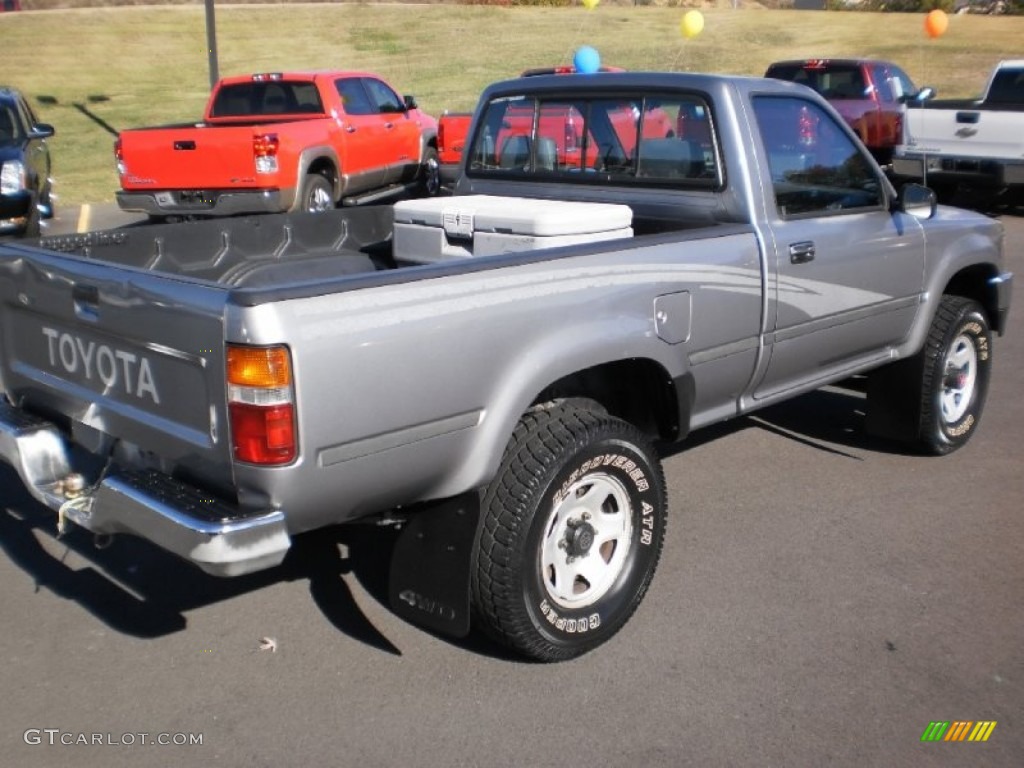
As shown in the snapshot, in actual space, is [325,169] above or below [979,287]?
below

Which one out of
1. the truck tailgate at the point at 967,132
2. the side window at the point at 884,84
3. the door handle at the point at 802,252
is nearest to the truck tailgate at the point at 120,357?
the door handle at the point at 802,252

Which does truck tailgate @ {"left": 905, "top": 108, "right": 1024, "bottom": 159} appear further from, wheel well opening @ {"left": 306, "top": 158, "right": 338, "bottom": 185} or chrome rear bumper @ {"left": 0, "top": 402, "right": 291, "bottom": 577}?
chrome rear bumper @ {"left": 0, "top": 402, "right": 291, "bottom": 577}

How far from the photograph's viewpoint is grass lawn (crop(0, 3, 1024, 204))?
2986 cm

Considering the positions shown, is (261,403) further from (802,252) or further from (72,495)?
(802,252)

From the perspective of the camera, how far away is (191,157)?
11477mm

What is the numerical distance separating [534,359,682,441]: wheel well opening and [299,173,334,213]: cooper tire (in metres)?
8.48

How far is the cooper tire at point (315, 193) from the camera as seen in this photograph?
12.1 m

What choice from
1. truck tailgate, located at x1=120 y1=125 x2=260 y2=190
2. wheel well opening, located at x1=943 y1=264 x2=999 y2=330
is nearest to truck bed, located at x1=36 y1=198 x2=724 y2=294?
wheel well opening, located at x1=943 y1=264 x2=999 y2=330

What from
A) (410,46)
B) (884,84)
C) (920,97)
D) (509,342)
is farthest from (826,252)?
(410,46)

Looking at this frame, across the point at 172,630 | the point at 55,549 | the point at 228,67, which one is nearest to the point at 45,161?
the point at 55,549

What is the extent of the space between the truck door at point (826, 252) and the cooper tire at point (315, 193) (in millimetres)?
8064

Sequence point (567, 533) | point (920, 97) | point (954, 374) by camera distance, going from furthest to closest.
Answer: point (920, 97), point (954, 374), point (567, 533)

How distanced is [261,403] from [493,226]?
1.59 metres

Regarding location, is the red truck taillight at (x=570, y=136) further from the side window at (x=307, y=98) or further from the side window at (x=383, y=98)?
the side window at (x=383, y=98)
